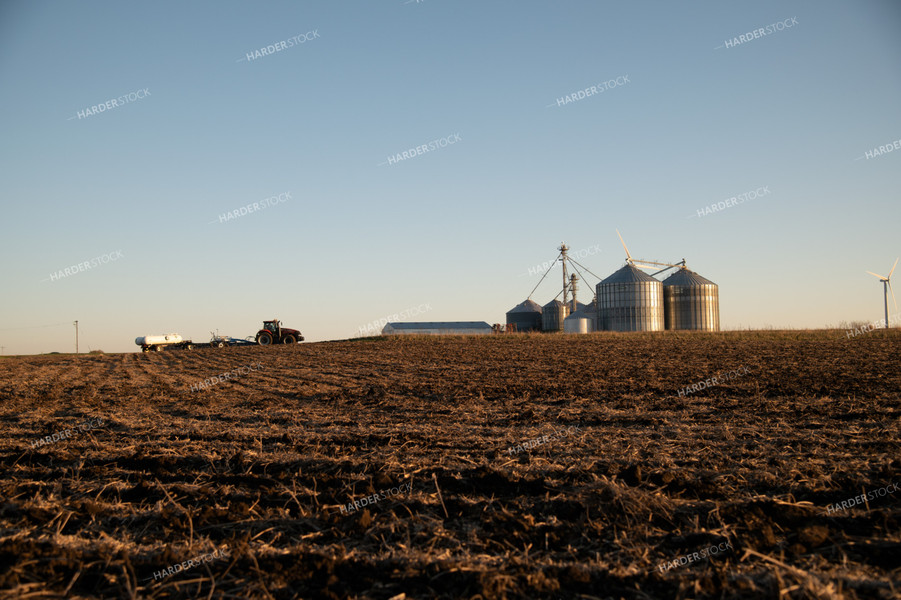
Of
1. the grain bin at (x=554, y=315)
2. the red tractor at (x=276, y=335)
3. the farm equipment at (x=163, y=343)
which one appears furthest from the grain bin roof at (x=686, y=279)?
the farm equipment at (x=163, y=343)

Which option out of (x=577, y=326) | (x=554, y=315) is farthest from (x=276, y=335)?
(x=554, y=315)

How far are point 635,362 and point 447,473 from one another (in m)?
16.8

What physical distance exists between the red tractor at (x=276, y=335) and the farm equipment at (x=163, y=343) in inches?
253

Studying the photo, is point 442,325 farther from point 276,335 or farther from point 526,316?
point 276,335

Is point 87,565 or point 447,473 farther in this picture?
point 447,473

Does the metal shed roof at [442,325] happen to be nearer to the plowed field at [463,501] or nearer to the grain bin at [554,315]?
the grain bin at [554,315]

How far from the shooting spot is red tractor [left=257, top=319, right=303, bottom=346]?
1777 inches

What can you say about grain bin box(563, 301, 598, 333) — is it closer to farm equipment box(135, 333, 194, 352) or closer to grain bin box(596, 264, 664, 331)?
grain bin box(596, 264, 664, 331)

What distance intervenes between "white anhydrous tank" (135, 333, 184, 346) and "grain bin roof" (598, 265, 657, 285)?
3813 centimetres

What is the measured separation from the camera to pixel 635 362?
2133 centimetres

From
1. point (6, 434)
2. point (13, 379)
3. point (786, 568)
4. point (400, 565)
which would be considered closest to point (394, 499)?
point (400, 565)

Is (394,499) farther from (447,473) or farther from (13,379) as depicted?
(13,379)

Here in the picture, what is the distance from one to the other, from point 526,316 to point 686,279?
22.0 m

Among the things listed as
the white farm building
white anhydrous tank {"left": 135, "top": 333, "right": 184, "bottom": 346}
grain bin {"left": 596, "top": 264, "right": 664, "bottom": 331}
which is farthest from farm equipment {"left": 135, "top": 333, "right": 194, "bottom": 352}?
grain bin {"left": 596, "top": 264, "right": 664, "bottom": 331}
